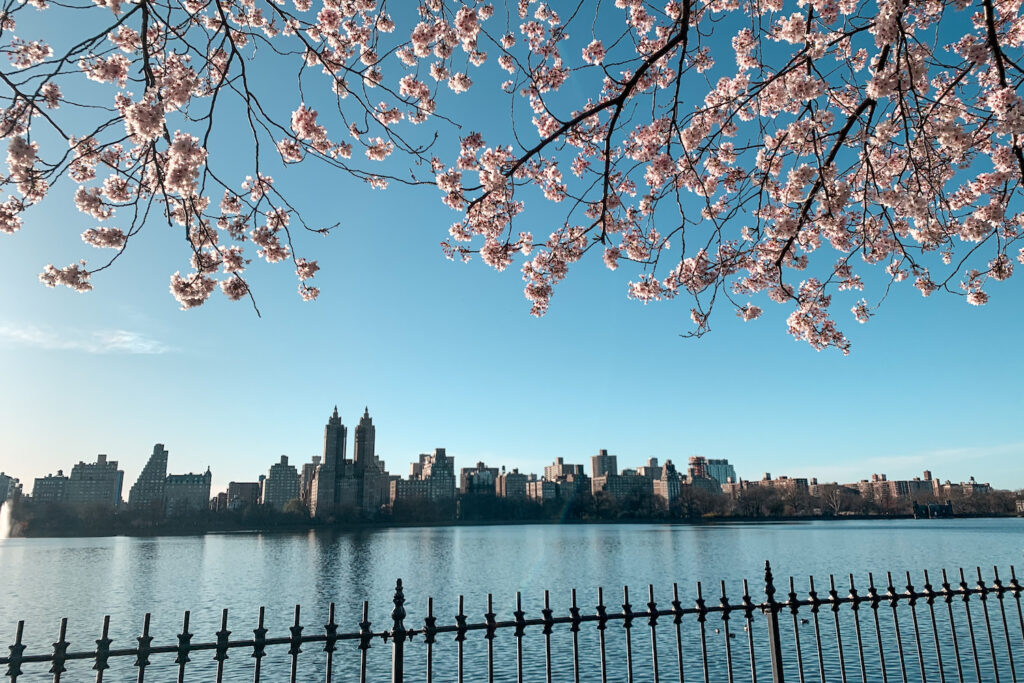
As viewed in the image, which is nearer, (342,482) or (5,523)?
(5,523)

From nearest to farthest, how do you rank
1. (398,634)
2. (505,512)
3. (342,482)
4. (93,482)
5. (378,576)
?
(398,634) < (378,576) < (505,512) < (342,482) < (93,482)

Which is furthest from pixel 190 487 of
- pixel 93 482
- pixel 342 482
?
pixel 342 482

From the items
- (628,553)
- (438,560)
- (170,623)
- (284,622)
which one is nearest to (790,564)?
(628,553)

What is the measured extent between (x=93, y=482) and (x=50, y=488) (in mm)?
12022

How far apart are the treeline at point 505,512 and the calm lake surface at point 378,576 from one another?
58308 millimetres

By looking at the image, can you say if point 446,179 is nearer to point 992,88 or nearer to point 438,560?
point 992,88

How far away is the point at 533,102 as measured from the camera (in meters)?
8.65

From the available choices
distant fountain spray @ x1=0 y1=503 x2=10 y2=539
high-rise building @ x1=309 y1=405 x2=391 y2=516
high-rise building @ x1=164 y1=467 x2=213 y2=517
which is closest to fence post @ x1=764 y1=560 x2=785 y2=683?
high-rise building @ x1=309 y1=405 x2=391 y2=516

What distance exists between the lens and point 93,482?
621ft

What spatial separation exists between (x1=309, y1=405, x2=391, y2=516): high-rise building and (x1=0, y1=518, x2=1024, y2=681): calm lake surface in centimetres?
9060

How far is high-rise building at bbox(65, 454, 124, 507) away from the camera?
18712 centimetres

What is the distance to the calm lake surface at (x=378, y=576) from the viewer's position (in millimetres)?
32062

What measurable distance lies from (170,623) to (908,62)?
121 ft

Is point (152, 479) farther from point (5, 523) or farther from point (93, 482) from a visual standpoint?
point (5, 523)
